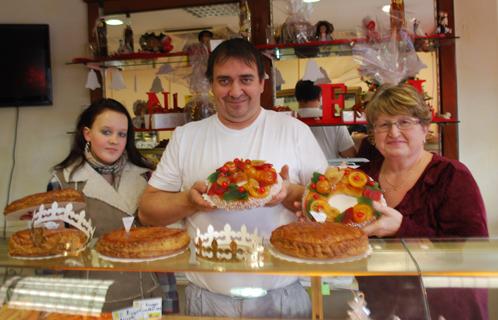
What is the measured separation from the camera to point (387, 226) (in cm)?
170

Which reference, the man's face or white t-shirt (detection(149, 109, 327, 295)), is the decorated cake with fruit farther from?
the man's face

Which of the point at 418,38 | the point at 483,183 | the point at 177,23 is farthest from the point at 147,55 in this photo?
the point at 483,183

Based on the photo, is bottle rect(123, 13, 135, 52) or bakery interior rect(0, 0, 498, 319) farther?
bottle rect(123, 13, 135, 52)

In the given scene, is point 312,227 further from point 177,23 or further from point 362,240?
point 177,23

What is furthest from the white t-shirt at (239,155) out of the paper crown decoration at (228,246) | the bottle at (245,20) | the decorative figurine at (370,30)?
the bottle at (245,20)

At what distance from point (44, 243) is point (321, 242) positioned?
95 cm

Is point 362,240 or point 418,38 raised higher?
point 418,38

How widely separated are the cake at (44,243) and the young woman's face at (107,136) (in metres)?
0.84

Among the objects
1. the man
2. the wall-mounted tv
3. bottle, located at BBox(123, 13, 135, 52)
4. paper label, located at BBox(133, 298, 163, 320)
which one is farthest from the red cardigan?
the wall-mounted tv

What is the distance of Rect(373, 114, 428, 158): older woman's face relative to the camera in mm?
1918

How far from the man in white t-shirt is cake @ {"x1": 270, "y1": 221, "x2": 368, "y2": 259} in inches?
15.3

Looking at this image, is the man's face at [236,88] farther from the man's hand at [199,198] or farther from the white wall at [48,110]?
the white wall at [48,110]

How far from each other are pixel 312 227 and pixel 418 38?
269cm

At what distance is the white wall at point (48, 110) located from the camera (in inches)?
173
